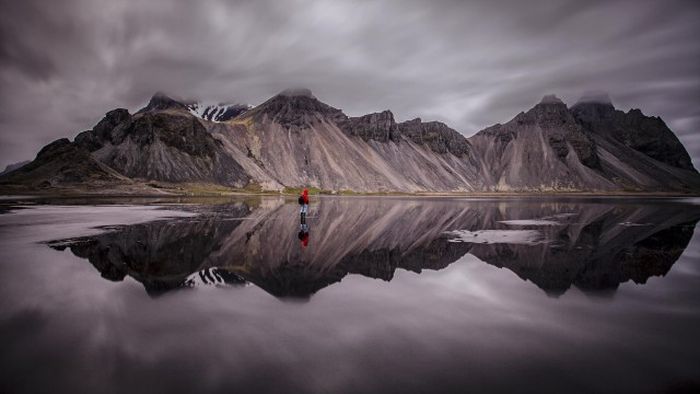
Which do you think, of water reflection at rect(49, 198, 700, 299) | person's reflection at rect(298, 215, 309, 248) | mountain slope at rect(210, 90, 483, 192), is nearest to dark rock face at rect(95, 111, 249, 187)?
mountain slope at rect(210, 90, 483, 192)

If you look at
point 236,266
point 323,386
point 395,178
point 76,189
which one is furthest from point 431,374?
point 395,178

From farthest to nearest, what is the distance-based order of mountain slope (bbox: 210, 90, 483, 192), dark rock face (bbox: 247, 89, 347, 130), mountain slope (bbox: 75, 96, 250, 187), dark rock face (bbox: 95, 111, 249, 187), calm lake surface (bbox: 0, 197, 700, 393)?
dark rock face (bbox: 247, 89, 347, 130) < mountain slope (bbox: 210, 90, 483, 192) < mountain slope (bbox: 75, 96, 250, 187) < dark rock face (bbox: 95, 111, 249, 187) < calm lake surface (bbox: 0, 197, 700, 393)

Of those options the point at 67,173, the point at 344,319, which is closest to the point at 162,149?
the point at 67,173

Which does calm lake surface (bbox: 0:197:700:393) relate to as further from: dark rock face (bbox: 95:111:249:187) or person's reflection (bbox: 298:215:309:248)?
dark rock face (bbox: 95:111:249:187)

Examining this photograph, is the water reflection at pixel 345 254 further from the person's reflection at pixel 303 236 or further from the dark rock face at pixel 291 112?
the dark rock face at pixel 291 112

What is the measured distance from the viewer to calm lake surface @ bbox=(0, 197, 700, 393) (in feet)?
19.4

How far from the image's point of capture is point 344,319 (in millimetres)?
8703

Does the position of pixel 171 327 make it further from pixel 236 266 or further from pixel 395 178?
pixel 395 178

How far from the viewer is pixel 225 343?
7.23 metres

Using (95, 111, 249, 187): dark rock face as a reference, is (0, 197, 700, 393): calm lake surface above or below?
below

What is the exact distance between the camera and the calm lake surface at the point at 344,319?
19.4 ft

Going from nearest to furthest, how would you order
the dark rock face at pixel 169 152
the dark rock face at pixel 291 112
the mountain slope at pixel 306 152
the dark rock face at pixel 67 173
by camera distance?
1. the dark rock face at pixel 67 173
2. the dark rock face at pixel 169 152
3. the mountain slope at pixel 306 152
4. the dark rock face at pixel 291 112

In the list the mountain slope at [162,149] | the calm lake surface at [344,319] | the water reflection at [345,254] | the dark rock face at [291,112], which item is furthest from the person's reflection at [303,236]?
the dark rock face at [291,112]

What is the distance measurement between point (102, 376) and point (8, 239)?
20.2m
